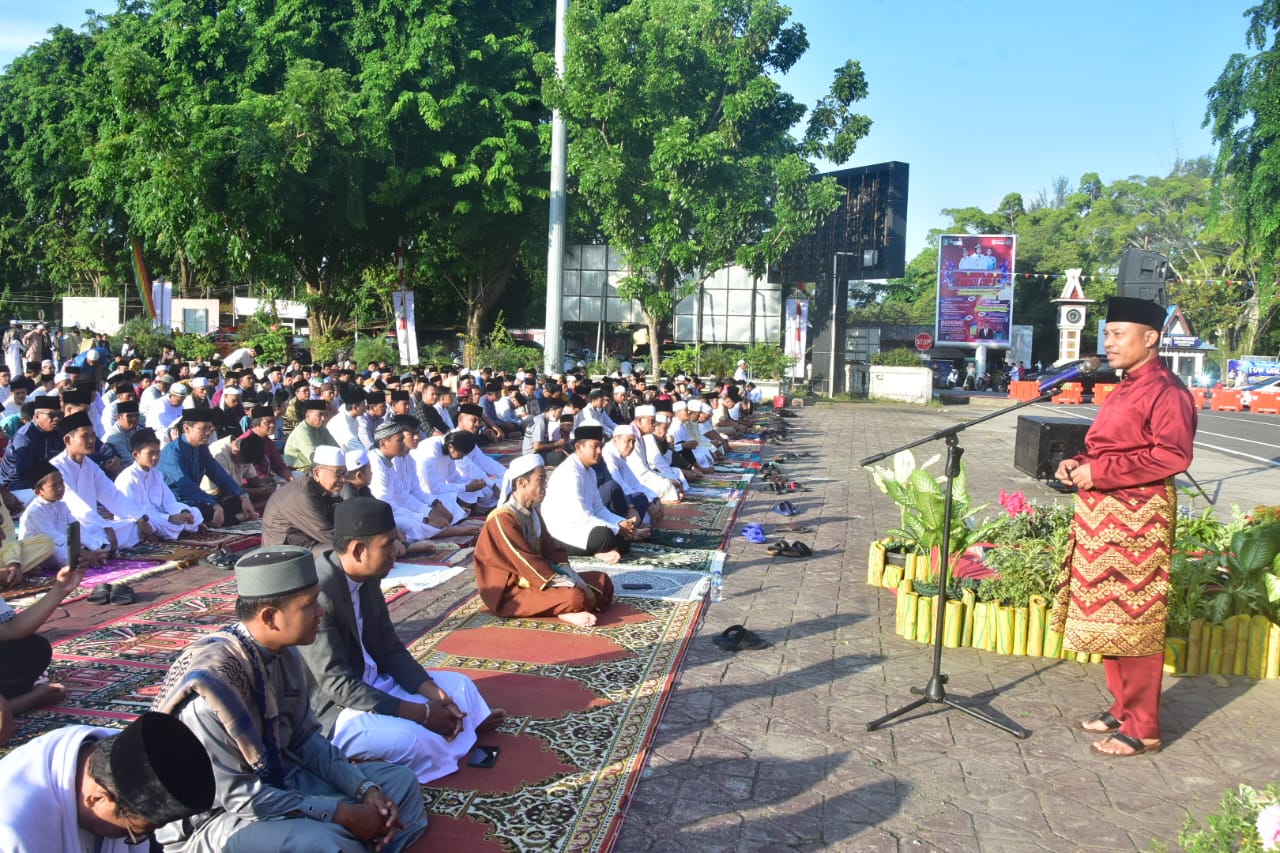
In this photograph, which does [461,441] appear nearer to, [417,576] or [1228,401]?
[417,576]

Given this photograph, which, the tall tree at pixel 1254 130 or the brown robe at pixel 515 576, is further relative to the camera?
the tall tree at pixel 1254 130

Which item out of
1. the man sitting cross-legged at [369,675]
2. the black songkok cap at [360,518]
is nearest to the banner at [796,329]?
the man sitting cross-legged at [369,675]

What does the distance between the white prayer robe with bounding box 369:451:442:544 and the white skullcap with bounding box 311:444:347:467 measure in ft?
7.18

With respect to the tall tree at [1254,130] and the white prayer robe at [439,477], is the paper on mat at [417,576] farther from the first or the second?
the tall tree at [1254,130]

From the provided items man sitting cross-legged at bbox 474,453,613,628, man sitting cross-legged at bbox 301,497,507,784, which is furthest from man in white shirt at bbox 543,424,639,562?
man sitting cross-legged at bbox 301,497,507,784

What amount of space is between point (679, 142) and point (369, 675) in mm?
18488

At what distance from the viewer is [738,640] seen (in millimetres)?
5750

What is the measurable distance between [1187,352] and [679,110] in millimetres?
26815

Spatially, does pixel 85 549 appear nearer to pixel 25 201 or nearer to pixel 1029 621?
pixel 1029 621

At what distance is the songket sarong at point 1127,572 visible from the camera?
437cm

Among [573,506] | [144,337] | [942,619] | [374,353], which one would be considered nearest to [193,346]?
[144,337]

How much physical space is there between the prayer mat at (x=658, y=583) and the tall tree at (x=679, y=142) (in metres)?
15.3

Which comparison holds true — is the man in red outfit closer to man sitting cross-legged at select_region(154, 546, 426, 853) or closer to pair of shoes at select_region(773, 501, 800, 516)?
man sitting cross-legged at select_region(154, 546, 426, 853)

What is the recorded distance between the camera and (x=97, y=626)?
229 inches
